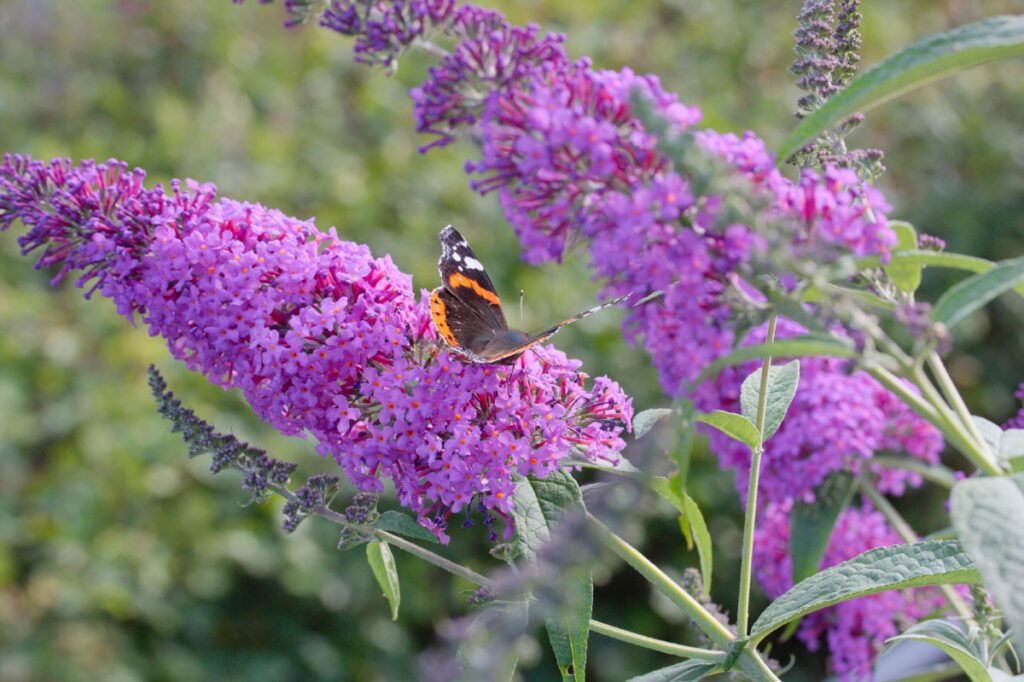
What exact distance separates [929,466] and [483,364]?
52.0 inches

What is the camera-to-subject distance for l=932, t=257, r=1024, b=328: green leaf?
1135mm

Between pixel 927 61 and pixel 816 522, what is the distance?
1160mm

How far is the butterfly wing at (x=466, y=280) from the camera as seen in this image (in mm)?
Answer: 1896

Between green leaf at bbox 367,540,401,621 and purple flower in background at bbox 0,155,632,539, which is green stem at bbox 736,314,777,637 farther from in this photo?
green leaf at bbox 367,540,401,621

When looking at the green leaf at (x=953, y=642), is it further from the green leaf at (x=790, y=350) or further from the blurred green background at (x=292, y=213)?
the blurred green background at (x=292, y=213)

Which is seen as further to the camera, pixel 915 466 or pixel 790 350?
pixel 915 466

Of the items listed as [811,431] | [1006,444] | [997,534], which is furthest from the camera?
[811,431]

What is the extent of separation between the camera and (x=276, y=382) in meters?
1.61

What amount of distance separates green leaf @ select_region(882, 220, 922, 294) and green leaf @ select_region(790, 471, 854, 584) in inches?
35.2

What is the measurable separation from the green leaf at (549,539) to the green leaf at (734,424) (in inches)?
9.6

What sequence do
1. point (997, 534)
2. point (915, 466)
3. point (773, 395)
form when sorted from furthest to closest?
point (915, 466)
point (773, 395)
point (997, 534)

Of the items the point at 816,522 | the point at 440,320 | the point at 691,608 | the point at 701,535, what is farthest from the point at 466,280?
the point at 816,522

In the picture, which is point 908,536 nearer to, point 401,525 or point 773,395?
point 773,395

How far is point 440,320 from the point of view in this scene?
5.52ft
